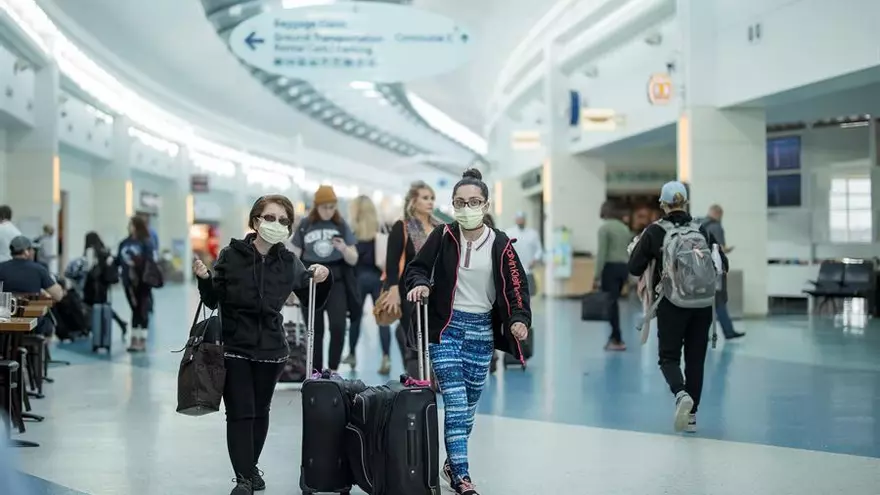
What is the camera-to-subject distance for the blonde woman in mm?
9562

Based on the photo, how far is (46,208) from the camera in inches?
858

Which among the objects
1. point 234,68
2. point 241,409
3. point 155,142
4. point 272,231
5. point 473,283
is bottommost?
point 241,409

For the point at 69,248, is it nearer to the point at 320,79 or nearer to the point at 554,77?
the point at 554,77

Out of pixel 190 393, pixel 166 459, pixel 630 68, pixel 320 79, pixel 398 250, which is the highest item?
pixel 630 68

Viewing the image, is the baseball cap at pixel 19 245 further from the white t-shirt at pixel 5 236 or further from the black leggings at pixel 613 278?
the black leggings at pixel 613 278

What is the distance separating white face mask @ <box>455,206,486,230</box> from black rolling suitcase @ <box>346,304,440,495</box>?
0.64 m

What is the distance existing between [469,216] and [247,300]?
3.44 feet

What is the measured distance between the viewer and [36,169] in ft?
71.8

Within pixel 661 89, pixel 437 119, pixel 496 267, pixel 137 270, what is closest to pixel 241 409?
pixel 496 267

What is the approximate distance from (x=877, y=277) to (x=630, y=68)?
6717 mm

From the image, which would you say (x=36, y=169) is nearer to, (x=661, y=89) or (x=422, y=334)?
(x=661, y=89)

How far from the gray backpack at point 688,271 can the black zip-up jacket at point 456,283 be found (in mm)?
1940

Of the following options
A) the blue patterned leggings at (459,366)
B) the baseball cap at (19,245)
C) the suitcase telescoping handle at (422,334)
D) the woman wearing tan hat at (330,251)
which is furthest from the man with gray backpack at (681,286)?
the baseball cap at (19,245)

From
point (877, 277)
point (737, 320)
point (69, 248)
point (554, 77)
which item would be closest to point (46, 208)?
point (69, 248)
